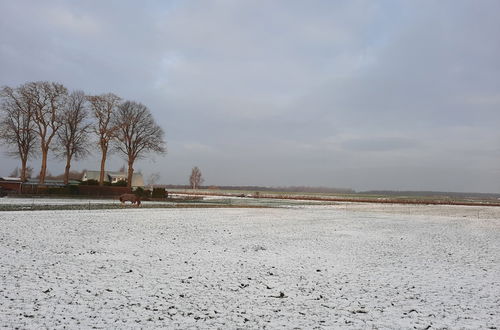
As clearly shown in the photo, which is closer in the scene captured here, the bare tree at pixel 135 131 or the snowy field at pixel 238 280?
the snowy field at pixel 238 280

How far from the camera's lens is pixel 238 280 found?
1160 centimetres

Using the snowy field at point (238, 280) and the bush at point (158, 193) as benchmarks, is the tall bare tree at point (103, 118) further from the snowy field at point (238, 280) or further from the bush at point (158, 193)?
the snowy field at point (238, 280)

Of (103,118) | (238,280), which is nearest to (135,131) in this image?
(103,118)

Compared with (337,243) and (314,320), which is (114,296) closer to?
(314,320)

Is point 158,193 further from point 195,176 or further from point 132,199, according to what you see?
point 195,176

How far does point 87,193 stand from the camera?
56.7 metres

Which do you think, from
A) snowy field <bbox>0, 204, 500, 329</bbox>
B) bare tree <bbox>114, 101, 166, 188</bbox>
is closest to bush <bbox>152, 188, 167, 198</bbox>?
bare tree <bbox>114, 101, 166, 188</bbox>

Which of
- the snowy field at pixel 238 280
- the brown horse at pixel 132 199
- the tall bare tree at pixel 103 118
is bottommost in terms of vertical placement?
the snowy field at pixel 238 280

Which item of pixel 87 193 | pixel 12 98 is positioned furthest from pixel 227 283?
pixel 12 98

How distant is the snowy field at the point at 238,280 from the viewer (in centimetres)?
823

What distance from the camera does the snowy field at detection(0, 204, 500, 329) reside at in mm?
8234

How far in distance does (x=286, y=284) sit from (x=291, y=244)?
7.52 meters

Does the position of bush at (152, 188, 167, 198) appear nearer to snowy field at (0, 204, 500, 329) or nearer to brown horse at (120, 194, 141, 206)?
brown horse at (120, 194, 141, 206)

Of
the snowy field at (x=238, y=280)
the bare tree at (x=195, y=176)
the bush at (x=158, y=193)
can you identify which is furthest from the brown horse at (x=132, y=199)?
the bare tree at (x=195, y=176)
